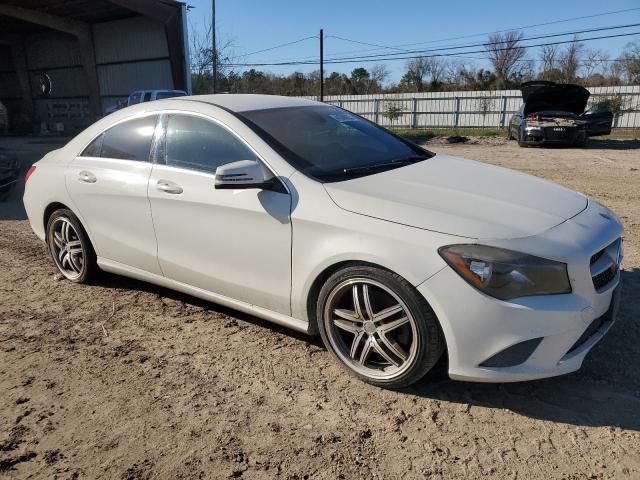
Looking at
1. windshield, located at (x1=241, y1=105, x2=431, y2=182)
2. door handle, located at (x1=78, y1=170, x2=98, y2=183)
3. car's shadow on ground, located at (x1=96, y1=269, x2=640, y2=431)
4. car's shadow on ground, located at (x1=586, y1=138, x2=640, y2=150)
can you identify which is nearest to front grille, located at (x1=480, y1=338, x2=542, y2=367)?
car's shadow on ground, located at (x1=96, y1=269, x2=640, y2=431)

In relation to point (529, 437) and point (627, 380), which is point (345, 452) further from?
point (627, 380)

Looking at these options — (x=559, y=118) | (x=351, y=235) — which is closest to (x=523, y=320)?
(x=351, y=235)

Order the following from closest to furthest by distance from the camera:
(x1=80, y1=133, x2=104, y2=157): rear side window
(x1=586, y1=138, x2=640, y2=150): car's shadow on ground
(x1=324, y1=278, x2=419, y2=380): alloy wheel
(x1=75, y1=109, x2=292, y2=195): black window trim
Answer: (x1=324, y1=278, x2=419, y2=380): alloy wheel → (x1=75, y1=109, x2=292, y2=195): black window trim → (x1=80, y1=133, x2=104, y2=157): rear side window → (x1=586, y1=138, x2=640, y2=150): car's shadow on ground

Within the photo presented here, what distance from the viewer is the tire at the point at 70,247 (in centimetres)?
447

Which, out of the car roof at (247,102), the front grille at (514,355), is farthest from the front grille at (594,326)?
the car roof at (247,102)

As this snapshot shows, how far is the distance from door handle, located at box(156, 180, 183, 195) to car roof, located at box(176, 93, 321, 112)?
2.13 ft

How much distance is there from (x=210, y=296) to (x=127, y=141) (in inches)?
56.8

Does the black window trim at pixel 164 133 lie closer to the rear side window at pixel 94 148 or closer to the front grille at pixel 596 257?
the rear side window at pixel 94 148

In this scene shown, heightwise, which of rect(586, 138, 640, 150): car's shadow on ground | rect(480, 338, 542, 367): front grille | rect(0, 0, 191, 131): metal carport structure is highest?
rect(0, 0, 191, 131): metal carport structure

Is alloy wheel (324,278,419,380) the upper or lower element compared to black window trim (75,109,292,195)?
lower

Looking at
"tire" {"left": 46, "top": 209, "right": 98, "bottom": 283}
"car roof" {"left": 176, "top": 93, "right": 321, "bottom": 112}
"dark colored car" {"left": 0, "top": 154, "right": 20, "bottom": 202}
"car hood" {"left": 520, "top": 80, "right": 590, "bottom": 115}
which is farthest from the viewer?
"car hood" {"left": 520, "top": 80, "right": 590, "bottom": 115}

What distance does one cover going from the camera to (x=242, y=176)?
3068mm

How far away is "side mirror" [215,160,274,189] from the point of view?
10.0 feet

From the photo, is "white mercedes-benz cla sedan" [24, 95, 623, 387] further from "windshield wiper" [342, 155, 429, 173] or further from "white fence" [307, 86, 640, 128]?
"white fence" [307, 86, 640, 128]
